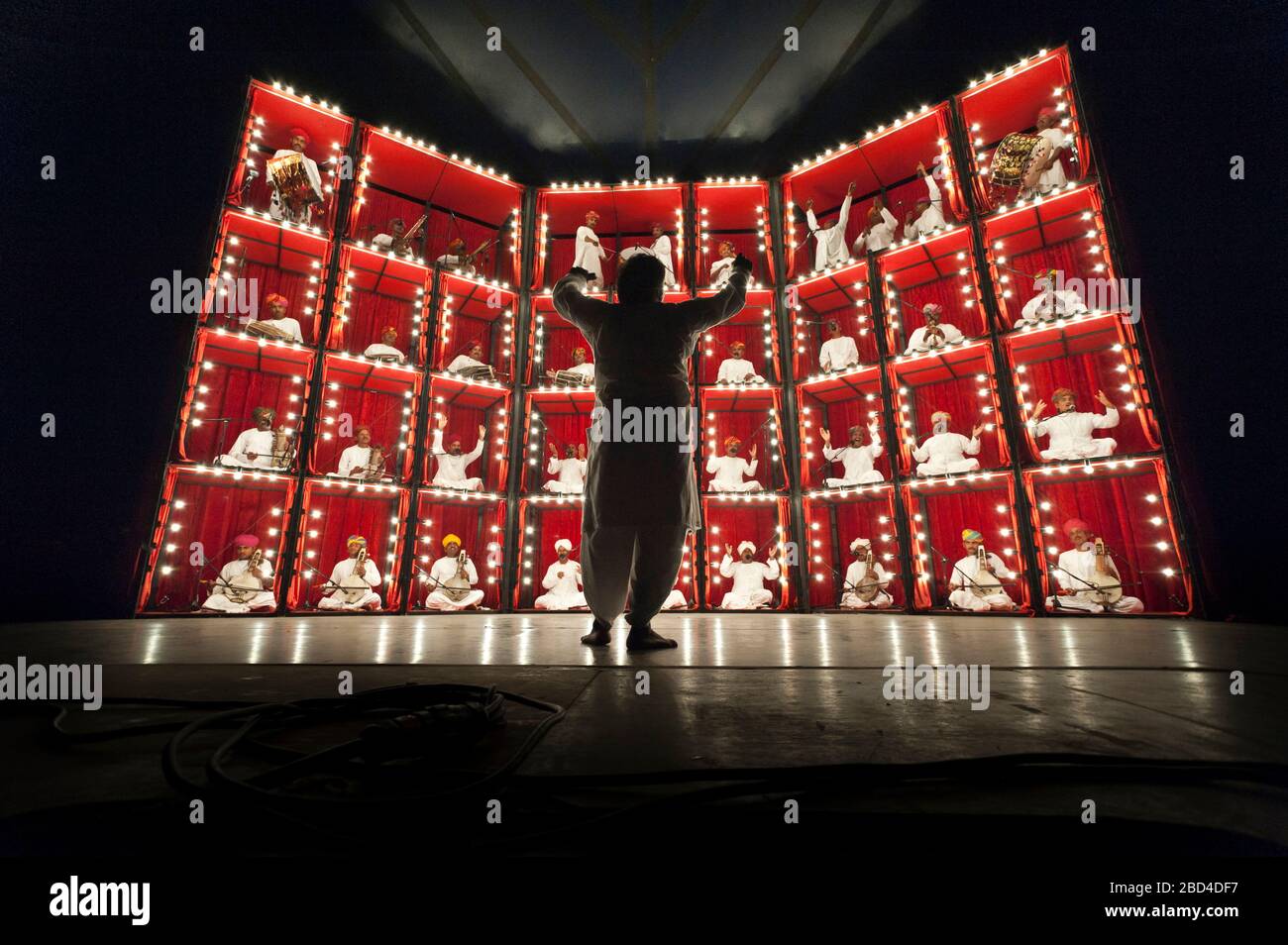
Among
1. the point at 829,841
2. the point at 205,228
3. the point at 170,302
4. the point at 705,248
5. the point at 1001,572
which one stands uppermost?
the point at 705,248

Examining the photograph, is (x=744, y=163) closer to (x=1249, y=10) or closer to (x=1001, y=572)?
(x=1249, y=10)

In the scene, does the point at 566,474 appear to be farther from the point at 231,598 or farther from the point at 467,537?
the point at 231,598

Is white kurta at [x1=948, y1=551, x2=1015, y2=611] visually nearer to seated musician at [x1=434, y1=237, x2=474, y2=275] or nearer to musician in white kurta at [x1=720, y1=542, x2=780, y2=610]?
musician in white kurta at [x1=720, y1=542, x2=780, y2=610]

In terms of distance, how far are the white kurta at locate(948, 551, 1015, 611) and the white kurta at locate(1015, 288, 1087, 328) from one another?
2.02 m

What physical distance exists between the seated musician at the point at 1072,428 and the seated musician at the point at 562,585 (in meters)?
4.19

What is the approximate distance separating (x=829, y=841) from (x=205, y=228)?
5.42 metres

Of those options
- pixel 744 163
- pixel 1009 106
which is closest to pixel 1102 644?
pixel 1009 106

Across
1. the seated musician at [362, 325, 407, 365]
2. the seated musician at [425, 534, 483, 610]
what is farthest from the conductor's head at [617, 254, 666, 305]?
the seated musician at [425, 534, 483, 610]

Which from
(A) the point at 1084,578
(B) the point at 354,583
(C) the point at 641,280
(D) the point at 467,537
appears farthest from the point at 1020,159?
(B) the point at 354,583

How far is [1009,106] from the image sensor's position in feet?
15.7

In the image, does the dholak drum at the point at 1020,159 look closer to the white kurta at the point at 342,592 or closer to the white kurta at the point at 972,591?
the white kurta at the point at 972,591

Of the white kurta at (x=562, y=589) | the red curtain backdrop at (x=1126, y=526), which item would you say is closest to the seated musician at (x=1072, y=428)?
the red curtain backdrop at (x=1126, y=526)

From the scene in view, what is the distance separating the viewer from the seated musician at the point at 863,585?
4891 millimetres

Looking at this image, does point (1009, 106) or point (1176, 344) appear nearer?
point (1176, 344)
